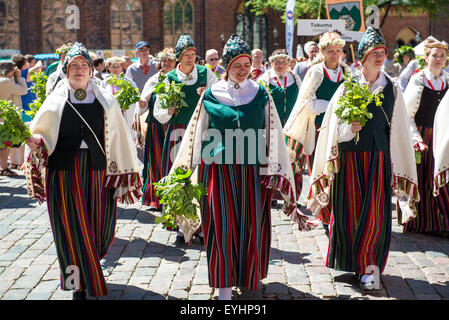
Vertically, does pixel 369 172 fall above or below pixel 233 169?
below

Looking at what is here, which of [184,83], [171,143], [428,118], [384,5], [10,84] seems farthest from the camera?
[384,5]

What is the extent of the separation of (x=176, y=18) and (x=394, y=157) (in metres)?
29.7

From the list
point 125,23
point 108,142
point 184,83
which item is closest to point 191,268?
point 108,142

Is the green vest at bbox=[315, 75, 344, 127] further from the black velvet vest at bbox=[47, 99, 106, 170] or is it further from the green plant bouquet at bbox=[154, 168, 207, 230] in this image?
the black velvet vest at bbox=[47, 99, 106, 170]

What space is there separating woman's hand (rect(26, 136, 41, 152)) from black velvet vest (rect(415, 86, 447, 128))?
4210 mm

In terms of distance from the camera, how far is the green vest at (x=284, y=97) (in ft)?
27.2

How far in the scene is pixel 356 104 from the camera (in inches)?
200

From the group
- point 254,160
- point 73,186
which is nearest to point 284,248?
point 254,160

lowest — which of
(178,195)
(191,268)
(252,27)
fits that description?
(191,268)

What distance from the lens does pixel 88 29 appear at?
1305 inches

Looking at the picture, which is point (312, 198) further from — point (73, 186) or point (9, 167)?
point (9, 167)

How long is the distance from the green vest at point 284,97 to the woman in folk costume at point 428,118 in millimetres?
1818

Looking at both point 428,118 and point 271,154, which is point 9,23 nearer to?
point 428,118

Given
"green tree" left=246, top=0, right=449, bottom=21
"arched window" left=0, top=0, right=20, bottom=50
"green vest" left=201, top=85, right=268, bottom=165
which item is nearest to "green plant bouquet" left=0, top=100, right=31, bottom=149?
"green vest" left=201, top=85, right=268, bottom=165
